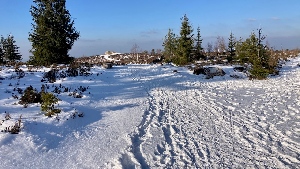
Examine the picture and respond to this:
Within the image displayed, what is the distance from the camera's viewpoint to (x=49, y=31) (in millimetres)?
25469

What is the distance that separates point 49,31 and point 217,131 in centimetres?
2200

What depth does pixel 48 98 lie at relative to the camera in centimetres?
875

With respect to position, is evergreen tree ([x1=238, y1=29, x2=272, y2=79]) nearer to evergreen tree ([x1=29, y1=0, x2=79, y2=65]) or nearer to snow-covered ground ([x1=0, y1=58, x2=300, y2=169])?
snow-covered ground ([x1=0, y1=58, x2=300, y2=169])

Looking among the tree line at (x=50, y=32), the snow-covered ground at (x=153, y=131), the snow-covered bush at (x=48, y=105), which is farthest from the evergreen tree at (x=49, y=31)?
the snow-covered bush at (x=48, y=105)

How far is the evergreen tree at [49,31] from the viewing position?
25.5 metres

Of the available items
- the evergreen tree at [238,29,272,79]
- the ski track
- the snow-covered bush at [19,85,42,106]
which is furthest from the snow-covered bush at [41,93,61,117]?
the evergreen tree at [238,29,272,79]

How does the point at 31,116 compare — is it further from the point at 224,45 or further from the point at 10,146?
the point at 224,45

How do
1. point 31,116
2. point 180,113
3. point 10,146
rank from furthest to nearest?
1. point 180,113
2. point 31,116
3. point 10,146

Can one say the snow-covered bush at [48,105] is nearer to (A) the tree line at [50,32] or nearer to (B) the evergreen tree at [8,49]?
(A) the tree line at [50,32]

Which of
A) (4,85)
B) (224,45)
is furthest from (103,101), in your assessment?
(224,45)

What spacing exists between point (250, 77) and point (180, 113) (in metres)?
12.9

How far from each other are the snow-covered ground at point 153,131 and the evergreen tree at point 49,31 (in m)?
11.7

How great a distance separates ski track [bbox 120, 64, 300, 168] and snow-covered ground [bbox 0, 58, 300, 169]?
0.02 meters

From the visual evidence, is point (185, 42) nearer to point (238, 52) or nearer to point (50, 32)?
point (238, 52)
